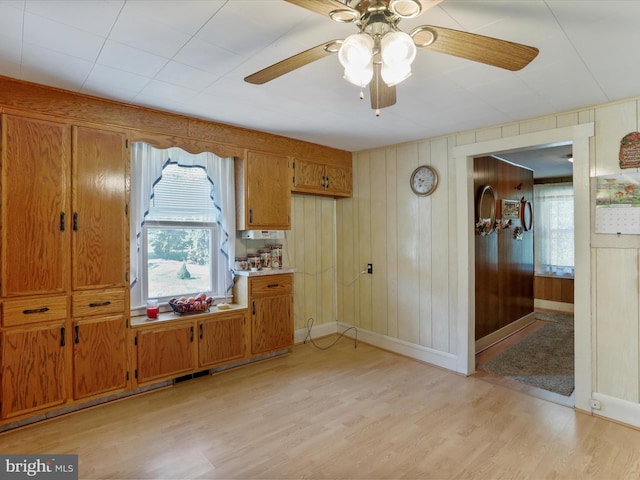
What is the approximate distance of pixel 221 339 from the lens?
3.46 metres

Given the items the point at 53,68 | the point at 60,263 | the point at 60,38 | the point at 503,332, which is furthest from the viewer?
the point at 503,332

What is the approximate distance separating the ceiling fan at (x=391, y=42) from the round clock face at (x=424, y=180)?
7.50 feet

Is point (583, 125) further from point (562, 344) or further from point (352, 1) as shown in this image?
point (562, 344)

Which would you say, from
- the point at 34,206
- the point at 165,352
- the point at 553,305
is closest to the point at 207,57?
the point at 34,206

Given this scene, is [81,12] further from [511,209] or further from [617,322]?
[511,209]

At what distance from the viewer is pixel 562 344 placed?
4469 millimetres

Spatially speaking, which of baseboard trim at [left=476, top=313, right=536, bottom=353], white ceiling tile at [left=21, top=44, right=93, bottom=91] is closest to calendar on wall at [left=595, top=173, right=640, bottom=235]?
baseboard trim at [left=476, top=313, right=536, bottom=353]

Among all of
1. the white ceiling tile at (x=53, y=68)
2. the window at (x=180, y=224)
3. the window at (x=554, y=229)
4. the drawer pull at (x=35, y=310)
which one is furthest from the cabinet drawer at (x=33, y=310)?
the window at (x=554, y=229)

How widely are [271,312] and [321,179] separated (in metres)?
1.70

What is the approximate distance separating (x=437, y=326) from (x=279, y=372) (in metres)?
1.74

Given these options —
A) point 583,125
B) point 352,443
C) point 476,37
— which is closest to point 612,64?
point 583,125

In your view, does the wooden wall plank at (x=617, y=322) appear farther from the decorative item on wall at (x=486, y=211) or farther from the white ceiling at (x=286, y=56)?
the decorative item on wall at (x=486, y=211)

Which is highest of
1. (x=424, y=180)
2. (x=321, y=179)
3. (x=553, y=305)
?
(x=321, y=179)

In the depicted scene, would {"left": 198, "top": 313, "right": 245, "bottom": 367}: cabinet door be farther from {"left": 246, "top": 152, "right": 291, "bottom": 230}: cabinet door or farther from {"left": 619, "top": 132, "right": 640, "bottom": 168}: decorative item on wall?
{"left": 619, "top": 132, "right": 640, "bottom": 168}: decorative item on wall
